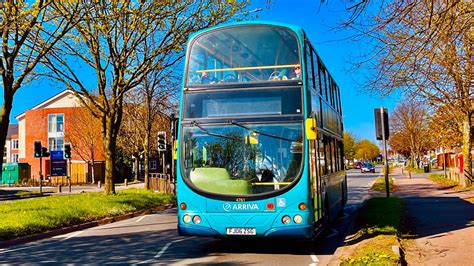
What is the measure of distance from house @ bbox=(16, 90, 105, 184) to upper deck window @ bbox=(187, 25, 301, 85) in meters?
49.1

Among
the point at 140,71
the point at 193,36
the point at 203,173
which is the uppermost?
the point at 140,71

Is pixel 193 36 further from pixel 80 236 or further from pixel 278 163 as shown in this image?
pixel 80 236

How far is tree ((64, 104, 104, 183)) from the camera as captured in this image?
53.8 meters

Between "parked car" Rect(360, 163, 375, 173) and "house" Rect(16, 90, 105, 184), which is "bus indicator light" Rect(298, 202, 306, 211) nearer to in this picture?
"house" Rect(16, 90, 105, 184)

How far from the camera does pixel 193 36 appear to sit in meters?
10.5

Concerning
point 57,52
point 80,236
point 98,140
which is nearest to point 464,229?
point 80,236

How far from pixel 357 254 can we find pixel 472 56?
10.1 meters

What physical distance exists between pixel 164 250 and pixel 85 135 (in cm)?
4669

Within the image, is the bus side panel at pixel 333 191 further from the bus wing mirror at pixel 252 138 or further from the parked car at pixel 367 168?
the parked car at pixel 367 168

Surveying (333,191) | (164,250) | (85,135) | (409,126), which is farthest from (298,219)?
(409,126)

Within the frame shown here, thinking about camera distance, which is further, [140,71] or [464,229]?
[140,71]

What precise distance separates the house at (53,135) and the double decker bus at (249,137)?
1943 inches

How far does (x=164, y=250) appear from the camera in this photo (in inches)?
412

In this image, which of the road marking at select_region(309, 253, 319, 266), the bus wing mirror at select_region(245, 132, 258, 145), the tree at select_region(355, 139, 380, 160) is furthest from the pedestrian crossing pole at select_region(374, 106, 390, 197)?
the tree at select_region(355, 139, 380, 160)
